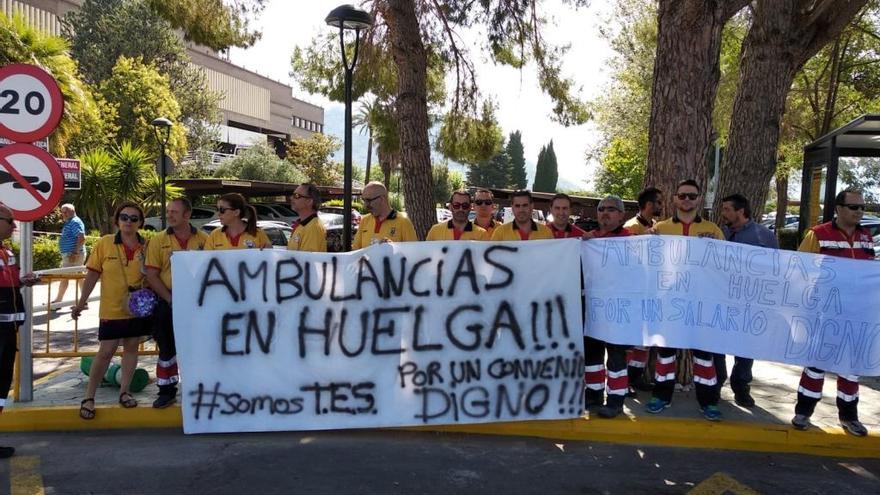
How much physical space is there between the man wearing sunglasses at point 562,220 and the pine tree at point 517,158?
4125 inches

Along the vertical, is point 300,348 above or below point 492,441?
above

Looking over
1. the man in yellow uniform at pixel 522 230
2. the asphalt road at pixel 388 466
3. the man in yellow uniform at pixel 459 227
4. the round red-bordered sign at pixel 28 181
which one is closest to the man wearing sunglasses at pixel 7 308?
the round red-bordered sign at pixel 28 181

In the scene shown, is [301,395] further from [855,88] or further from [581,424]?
[855,88]

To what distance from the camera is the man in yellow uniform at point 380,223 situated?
5986mm

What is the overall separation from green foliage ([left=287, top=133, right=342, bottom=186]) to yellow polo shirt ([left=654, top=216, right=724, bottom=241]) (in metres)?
51.7

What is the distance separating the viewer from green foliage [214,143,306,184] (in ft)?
150

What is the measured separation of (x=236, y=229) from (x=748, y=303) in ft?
13.1

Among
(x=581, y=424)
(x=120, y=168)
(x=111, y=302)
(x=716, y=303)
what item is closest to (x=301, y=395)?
(x=111, y=302)

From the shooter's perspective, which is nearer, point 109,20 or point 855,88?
point 855,88

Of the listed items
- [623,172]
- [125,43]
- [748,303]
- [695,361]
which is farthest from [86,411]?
[623,172]

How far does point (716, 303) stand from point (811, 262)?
29.4 inches

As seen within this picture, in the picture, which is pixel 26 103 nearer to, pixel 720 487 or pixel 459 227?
pixel 459 227

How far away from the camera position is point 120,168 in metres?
21.1

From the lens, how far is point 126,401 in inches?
208
